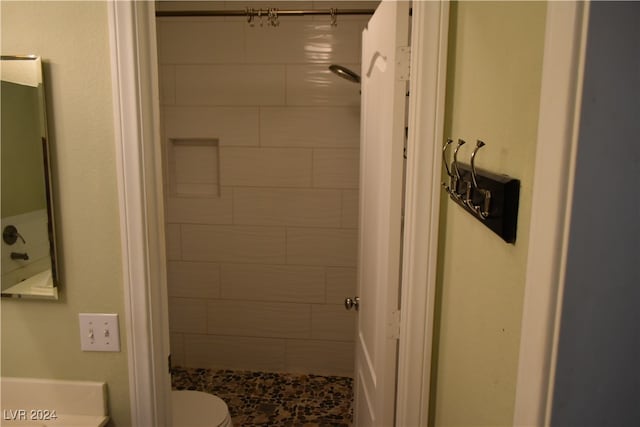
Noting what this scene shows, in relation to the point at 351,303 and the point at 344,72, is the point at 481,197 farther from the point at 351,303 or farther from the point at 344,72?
the point at 344,72

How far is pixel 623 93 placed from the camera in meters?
0.49

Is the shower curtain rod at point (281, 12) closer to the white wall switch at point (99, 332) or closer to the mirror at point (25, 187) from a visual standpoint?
the mirror at point (25, 187)

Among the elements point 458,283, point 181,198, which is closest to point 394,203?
point 458,283

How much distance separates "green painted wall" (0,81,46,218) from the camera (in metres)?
1.18

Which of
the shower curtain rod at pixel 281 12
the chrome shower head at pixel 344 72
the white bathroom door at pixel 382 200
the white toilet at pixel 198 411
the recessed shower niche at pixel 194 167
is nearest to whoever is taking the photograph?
the white bathroom door at pixel 382 200

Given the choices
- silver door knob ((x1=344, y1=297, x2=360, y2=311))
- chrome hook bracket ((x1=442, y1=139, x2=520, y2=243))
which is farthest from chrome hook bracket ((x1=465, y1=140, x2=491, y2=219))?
silver door knob ((x1=344, y1=297, x2=360, y2=311))

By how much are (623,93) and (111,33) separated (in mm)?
1070

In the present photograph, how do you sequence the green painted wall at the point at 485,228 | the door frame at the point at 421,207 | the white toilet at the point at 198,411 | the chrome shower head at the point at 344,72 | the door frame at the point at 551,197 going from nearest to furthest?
the door frame at the point at 551,197
the green painted wall at the point at 485,228
the door frame at the point at 421,207
the white toilet at the point at 198,411
the chrome shower head at the point at 344,72

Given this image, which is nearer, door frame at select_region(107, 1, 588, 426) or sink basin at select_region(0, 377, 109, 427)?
door frame at select_region(107, 1, 588, 426)

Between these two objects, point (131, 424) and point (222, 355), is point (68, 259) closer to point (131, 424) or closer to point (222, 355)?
point (131, 424)

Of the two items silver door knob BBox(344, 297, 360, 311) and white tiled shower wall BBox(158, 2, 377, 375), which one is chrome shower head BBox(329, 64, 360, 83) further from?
silver door knob BBox(344, 297, 360, 311)

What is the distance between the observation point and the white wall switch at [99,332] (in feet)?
4.14

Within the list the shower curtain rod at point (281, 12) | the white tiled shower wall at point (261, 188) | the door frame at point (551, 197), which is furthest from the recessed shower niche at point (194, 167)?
the door frame at point (551, 197)

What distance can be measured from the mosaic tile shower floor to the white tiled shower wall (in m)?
0.07
